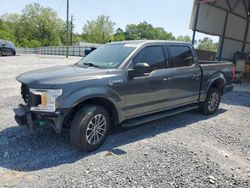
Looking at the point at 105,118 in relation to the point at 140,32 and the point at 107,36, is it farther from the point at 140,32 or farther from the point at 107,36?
the point at 140,32

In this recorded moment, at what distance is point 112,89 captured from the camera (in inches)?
177

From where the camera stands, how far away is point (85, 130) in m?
4.23

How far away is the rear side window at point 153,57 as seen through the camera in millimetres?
5027

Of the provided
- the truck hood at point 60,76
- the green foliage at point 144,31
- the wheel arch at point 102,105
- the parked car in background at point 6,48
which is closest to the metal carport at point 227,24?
the wheel arch at point 102,105

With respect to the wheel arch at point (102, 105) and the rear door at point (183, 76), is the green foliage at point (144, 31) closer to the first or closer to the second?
the rear door at point (183, 76)

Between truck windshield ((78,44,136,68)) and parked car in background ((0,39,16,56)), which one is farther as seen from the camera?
parked car in background ((0,39,16,56))

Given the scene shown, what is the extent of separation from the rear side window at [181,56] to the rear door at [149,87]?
312 mm

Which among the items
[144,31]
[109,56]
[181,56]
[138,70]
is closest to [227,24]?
[181,56]

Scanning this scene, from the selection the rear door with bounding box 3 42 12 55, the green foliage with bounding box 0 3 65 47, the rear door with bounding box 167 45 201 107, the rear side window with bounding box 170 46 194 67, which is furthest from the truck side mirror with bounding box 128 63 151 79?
the green foliage with bounding box 0 3 65 47

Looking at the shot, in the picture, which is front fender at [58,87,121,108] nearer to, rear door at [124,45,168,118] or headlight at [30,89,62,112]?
headlight at [30,89,62,112]

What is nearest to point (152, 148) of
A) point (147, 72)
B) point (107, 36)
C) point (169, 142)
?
point (169, 142)

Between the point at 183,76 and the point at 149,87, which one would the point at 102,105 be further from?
the point at 183,76

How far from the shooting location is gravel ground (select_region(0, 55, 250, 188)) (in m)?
3.57

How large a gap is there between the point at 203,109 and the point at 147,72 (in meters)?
2.56
